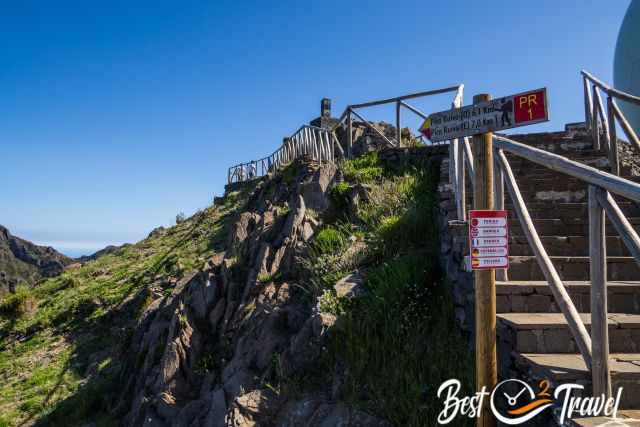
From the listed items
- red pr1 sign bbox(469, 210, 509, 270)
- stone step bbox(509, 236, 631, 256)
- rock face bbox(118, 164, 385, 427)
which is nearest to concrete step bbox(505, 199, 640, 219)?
stone step bbox(509, 236, 631, 256)

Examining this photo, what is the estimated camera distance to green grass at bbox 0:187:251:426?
886 centimetres

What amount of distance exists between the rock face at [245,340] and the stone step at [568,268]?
2.03 metres

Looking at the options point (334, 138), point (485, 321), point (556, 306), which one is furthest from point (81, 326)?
point (556, 306)

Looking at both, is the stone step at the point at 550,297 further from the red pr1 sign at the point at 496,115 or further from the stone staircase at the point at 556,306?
the red pr1 sign at the point at 496,115

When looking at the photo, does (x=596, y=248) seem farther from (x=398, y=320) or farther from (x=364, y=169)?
(x=364, y=169)

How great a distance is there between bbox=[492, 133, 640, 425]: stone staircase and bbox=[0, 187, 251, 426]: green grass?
285 inches

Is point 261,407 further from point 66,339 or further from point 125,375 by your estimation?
point 66,339

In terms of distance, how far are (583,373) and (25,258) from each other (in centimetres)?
8565

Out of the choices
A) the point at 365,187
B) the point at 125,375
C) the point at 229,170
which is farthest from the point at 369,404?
the point at 229,170

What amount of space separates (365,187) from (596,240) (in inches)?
212

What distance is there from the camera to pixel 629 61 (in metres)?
16.3

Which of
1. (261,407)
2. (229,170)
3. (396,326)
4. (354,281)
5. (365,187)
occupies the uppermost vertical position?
(229,170)

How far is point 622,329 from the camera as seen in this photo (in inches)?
124

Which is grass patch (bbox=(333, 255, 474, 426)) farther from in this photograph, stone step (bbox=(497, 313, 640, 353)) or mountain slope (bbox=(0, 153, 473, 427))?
stone step (bbox=(497, 313, 640, 353))
